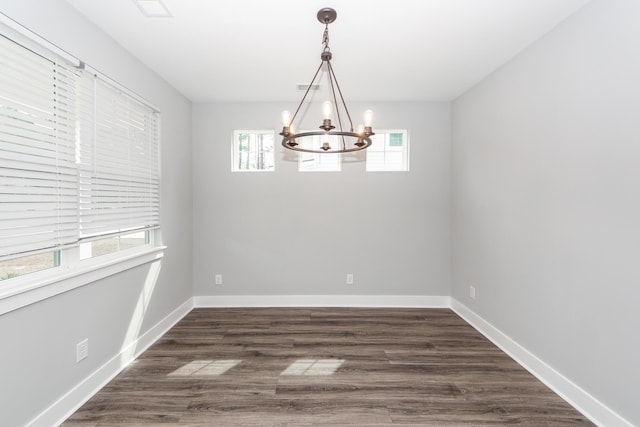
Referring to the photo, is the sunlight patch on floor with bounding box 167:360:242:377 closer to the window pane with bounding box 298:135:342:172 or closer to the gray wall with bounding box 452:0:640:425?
the window pane with bounding box 298:135:342:172

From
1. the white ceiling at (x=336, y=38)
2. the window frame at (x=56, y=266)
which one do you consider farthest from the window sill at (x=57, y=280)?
the white ceiling at (x=336, y=38)

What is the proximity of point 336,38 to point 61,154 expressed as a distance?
2106mm

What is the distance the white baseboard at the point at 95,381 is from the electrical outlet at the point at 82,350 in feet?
0.58

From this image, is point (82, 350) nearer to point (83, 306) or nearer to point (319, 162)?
point (83, 306)

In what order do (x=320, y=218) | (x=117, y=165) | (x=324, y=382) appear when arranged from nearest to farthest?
(x=324, y=382) → (x=117, y=165) → (x=320, y=218)

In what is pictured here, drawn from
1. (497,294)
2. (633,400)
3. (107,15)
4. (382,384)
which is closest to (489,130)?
(497,294)

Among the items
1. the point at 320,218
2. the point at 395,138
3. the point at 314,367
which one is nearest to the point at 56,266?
the point at 314,367

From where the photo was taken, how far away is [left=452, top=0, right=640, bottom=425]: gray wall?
179cm

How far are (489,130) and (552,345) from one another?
2.05 m

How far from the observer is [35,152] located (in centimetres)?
180

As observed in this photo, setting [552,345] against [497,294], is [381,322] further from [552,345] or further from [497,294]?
[552,345]

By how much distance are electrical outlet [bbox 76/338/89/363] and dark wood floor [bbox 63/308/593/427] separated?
1.05 ft

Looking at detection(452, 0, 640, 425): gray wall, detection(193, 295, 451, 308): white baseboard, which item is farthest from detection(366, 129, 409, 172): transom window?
detection(193, 295, 451, 308): white baseboard

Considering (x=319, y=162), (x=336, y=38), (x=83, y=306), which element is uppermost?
(x=336, y=38)
